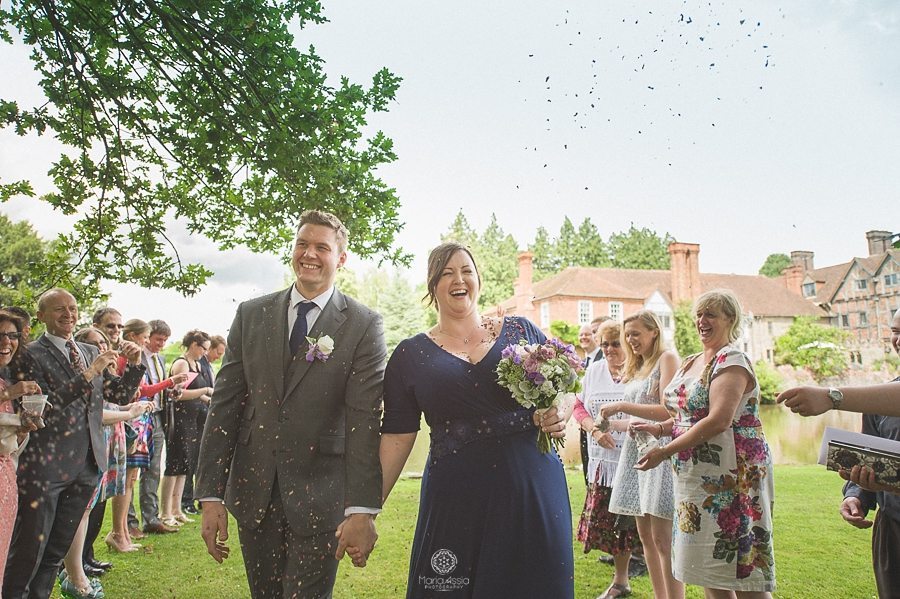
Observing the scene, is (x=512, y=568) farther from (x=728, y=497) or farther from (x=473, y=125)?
(x=473, y=125)

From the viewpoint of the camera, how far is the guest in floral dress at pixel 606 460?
5.37 metres

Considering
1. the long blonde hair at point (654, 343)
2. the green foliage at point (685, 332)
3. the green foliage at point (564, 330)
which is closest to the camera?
the long blonde hair at point (654, 343)

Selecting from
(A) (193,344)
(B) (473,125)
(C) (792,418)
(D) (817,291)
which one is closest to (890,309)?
(D) (817,291)

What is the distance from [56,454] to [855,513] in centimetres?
541

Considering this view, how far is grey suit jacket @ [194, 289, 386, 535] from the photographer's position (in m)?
3.05

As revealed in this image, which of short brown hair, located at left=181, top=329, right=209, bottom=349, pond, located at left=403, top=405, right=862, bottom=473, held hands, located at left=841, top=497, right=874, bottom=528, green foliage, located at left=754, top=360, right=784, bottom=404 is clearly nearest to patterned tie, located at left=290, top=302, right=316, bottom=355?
held hands, located at left=841, top=497, right=874, bottom=528

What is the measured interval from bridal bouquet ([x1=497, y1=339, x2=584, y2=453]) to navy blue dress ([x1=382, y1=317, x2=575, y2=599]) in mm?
99

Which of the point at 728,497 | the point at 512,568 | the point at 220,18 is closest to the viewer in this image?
the point at 512,568

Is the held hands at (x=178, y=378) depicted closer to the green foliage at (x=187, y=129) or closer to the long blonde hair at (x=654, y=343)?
the green foliage at (x=187, y=129)

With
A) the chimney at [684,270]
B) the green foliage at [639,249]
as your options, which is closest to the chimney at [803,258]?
the green foliage at [639,249]

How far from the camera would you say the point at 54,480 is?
4.44 metres

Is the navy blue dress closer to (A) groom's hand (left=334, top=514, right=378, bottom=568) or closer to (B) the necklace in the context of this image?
(B) the necklace

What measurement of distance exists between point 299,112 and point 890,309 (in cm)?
6015

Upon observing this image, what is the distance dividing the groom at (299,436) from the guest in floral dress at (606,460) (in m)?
2.59
